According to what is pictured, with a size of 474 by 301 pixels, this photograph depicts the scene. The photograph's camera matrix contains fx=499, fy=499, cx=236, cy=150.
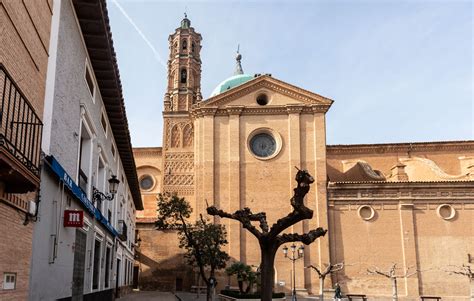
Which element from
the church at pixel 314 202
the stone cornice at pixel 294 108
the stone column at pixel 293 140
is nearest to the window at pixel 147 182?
the church at pixel 314 202

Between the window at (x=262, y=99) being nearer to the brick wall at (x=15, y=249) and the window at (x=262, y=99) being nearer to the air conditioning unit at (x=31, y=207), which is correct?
the air conditioning unit at (x=31, y=207)

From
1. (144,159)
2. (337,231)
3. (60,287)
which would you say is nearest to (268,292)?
(60,287)

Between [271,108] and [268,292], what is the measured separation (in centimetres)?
2685

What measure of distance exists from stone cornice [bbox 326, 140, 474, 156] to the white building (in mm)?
26930

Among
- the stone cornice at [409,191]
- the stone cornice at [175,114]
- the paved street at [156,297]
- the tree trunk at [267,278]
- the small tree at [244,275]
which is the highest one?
the stone cornice at [175,114]

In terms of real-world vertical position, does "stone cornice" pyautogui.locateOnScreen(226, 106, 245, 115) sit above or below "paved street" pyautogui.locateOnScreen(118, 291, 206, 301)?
above

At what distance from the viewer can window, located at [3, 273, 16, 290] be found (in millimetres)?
6734

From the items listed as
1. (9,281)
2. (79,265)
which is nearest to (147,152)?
(79,265)

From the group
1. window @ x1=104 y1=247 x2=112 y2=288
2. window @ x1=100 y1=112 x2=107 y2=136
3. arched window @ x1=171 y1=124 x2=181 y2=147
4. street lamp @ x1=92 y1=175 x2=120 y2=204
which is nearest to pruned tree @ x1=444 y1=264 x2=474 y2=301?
window @ x1=104 y1=247 x2=112 y2=288

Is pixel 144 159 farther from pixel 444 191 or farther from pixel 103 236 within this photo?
pixel 103 236

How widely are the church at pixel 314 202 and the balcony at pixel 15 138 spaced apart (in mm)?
22218

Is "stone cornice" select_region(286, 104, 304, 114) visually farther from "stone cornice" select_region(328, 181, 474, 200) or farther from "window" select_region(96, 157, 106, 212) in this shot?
"window" select_region(96, 157, 106, 212)

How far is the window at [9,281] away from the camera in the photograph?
6734 mm

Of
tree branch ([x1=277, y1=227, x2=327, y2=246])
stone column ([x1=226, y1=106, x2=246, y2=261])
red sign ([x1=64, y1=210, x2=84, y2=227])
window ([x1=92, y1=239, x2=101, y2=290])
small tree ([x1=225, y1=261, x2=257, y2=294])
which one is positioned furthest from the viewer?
stone column ([x1=226, y1=106, x2=246, y2=261])
